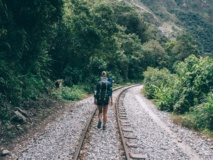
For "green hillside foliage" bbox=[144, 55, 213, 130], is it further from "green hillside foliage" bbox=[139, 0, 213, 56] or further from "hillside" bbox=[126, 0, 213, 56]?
"green hillside foliage" bbox=[139, 0, 213, 56]

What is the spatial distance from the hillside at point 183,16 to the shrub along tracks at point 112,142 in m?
114

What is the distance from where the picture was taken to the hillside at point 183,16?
129 m

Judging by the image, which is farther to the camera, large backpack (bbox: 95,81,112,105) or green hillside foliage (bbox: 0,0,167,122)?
green hillside foliage (bbox: 0,0,167,122)

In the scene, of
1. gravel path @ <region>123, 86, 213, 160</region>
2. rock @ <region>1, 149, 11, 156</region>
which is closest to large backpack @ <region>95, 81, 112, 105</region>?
gravel path @ <region>123, 86, 213, 160</region>

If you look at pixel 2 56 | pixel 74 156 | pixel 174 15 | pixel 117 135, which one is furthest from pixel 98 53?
pixel 174 15

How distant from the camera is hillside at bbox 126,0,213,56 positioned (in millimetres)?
129000

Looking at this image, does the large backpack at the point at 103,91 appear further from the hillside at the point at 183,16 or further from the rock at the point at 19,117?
the hillside at the point at 183,16

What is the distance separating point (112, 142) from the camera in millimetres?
8430

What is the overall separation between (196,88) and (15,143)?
32.1 ft

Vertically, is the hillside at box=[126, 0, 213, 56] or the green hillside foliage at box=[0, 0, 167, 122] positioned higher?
the hillside at box=[126, 0, 213, 56]

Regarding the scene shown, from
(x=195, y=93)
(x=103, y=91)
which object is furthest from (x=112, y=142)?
(x=195, y=93)

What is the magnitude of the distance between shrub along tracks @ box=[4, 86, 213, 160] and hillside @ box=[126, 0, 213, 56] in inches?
4500

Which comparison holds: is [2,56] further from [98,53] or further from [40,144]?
[98,53]

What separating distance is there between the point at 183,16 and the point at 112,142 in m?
A: 164
